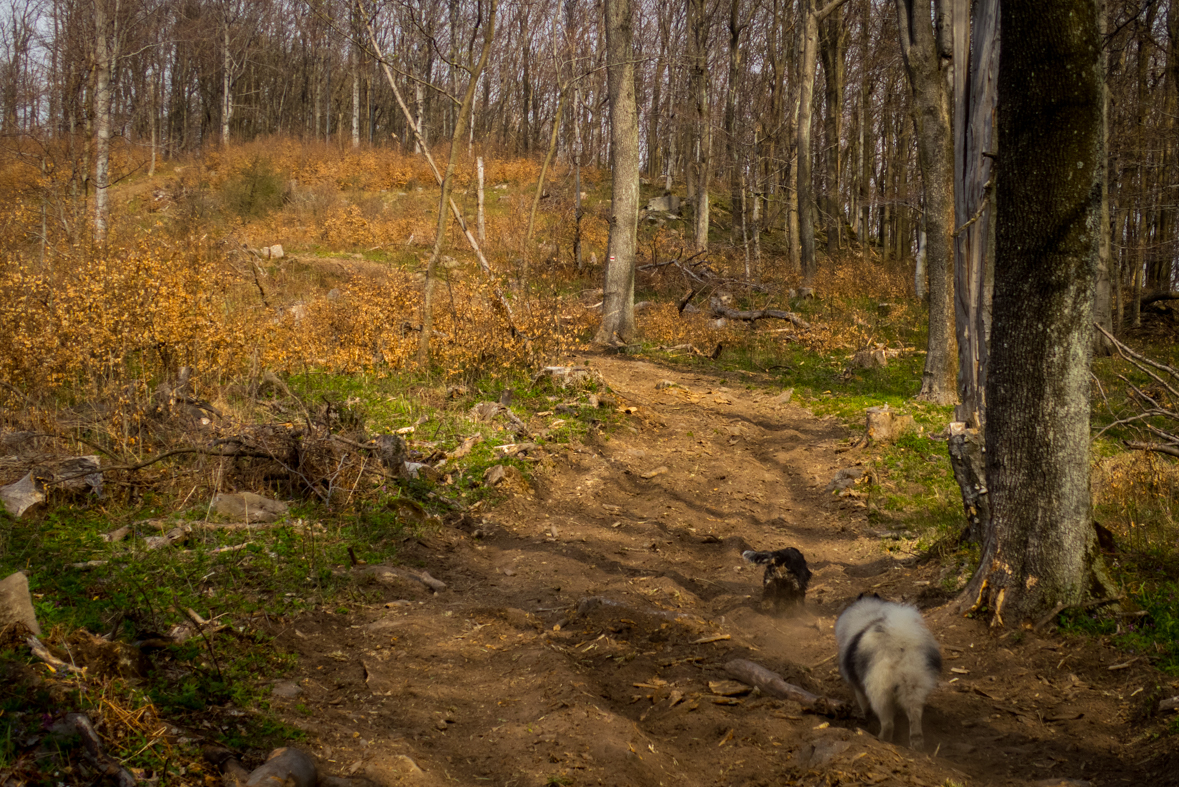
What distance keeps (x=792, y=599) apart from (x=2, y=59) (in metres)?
37.9

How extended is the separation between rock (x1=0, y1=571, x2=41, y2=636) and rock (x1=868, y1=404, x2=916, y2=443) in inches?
335

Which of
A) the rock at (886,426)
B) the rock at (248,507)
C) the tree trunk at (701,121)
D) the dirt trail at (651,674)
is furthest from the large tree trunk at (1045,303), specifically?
the tree trunk at (701,121)

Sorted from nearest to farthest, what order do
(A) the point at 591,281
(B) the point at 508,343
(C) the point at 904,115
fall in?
(B) the point at 508,343
(A) the point at 591,281
(C) the point at 904,115

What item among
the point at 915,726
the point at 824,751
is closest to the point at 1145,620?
the point at 915,726

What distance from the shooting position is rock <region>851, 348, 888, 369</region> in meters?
13.9

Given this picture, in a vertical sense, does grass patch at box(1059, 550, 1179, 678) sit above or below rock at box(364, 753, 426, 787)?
above

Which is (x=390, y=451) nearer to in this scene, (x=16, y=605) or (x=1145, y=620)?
(x=16, y=605)

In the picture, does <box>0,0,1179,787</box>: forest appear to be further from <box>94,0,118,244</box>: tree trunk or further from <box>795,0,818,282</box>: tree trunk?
<box>795,0,818,282</box>: tree trunk

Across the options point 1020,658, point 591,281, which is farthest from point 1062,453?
point 591,281

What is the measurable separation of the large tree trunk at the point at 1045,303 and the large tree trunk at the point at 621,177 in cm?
1098

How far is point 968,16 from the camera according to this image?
8.14 metres

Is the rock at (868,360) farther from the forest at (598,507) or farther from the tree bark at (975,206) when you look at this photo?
the tree bark at (975,206)

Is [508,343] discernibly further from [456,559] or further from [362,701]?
[362,701]

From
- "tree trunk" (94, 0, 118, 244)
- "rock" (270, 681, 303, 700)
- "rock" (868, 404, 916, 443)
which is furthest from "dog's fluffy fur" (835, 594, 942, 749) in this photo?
"tree trunk" (94, 0, 118, 244)
